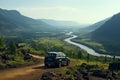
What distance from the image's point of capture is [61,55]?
153 ft

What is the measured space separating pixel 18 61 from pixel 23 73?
11.0m

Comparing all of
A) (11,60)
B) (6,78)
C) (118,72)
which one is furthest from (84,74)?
(11,60)

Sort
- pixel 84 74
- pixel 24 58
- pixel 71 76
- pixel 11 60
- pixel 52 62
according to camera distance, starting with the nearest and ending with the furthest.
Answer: pixel 71 76
pixel 84 74
pixel 52 62
pixel 11 60
pixel 24 58

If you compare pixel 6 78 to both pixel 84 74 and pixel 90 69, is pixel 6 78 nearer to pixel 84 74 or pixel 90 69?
pixel 84 74

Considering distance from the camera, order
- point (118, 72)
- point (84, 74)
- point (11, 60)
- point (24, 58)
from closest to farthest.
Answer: point (84, 74), point (118, 72), point (11, 60), point (24, 58)

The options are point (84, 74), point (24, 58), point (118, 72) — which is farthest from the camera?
point (24, 58)

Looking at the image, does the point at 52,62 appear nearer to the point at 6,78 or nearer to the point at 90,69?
the point at 90,69

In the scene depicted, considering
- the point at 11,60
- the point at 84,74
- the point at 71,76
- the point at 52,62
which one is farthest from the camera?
the point at 11,60

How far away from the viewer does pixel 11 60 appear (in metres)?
49.0

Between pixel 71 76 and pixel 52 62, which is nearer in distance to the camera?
pixel 71 76

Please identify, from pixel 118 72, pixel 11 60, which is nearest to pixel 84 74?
pixel 118 72

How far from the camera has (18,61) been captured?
4944 cm

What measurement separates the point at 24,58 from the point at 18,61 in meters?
3.60

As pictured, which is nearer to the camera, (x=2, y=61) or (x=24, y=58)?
(x=2, y=61)
